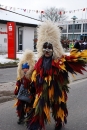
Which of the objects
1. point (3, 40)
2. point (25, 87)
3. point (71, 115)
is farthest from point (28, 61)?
point (3, 40)

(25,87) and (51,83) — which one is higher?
(51,83)

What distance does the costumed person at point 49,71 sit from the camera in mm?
3586

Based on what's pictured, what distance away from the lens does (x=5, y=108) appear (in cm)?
524

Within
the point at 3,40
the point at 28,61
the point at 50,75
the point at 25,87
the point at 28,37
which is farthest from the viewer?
the point at 28,37

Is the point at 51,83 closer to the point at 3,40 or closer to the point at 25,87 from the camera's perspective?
the point at 25,87

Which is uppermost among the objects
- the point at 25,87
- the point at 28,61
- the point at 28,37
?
the point at 28,37

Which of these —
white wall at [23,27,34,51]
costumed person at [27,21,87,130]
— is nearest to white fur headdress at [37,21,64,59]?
costumed person at [27,21,87,130]

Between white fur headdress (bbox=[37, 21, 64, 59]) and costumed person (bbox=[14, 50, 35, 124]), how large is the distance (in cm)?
38

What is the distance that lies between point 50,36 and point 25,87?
100 cm

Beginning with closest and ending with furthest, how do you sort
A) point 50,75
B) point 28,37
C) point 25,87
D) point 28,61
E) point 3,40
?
point 50,75
point 25,87
point 28,61
point 3,40
point 28,37

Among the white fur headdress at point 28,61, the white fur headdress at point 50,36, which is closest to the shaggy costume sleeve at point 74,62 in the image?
the white fur headdress at point 50,36

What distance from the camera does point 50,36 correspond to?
3654 mm

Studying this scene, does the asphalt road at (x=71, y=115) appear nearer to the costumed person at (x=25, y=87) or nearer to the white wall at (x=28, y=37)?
the costumed person at (x=25, y=87)

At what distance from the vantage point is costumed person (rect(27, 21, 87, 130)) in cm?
359
